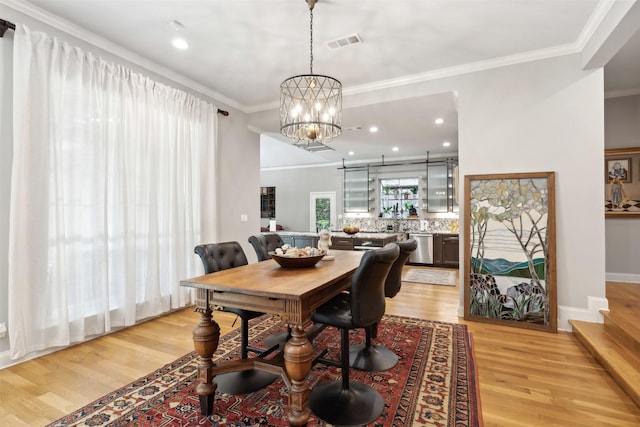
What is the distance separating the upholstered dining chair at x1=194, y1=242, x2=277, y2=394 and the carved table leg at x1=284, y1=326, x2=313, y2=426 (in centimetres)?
57

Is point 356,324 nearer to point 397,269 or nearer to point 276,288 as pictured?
point 276,288

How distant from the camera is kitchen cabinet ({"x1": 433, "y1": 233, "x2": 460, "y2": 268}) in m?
6.76

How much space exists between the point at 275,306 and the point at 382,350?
1.45 metres

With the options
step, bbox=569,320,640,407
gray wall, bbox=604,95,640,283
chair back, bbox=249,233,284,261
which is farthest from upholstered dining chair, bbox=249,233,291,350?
gray wall, bbox=604,95,640,283

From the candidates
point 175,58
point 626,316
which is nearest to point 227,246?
point 175,58

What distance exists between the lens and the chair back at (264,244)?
10.0 feet

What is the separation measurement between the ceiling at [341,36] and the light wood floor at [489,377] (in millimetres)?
2903

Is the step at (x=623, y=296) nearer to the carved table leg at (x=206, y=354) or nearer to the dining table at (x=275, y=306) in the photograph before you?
the dining table at (x=275, y=306)

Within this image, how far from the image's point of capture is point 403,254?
98.2 inches

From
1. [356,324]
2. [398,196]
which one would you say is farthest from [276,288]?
[398,196]

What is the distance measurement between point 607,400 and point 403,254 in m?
1.57

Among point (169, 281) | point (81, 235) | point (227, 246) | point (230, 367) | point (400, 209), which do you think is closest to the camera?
point (230, 367)

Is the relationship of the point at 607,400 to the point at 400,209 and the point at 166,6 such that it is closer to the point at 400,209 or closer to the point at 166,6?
the point at 166,6

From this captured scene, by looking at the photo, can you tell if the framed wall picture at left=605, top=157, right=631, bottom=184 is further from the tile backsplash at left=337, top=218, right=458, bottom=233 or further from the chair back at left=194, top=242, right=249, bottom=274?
the chair back at left=194, top=242, right=249, bottom=274
